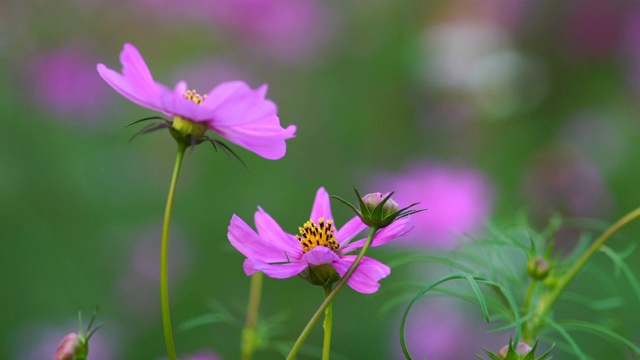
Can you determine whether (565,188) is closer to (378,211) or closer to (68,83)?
(68,83)

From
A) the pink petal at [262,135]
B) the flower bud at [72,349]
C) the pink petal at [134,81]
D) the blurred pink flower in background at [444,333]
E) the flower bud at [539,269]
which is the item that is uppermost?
the pink petal at [134,81]

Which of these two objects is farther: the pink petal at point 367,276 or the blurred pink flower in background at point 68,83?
the blurred pink flower in background at point 68,83

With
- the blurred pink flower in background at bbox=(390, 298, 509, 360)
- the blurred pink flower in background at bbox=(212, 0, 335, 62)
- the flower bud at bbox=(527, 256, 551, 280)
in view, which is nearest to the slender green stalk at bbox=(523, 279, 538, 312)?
the flower bud at bbox=(527, 256, 551, 280)

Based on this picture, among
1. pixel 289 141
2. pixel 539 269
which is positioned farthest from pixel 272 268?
pixel 289 141

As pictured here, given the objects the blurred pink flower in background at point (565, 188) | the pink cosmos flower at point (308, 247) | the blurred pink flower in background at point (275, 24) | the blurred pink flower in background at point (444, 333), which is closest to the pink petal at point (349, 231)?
the pink cosmos flower at point (308, 247)

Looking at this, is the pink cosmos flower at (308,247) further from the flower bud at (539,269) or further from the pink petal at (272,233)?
the flower bud at (539,269)

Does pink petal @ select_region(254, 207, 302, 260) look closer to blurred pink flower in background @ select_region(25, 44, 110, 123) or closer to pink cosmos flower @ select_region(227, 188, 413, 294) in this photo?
pink cosmos flower @ select_region(227, 188, 413, 294)

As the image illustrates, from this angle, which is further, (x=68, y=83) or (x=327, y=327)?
(x=68, y=83)
